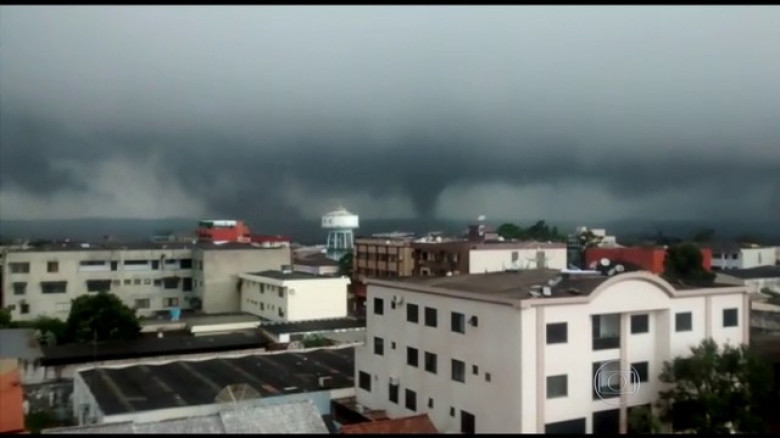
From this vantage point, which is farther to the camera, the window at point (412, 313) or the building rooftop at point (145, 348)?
the building rooftop at point (145, 348)

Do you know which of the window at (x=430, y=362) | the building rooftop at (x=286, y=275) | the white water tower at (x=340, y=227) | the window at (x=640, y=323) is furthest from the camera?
the white water tower at (x=340, y=227)

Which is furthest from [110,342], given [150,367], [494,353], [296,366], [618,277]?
[618,277]

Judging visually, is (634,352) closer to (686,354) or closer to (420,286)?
(686,354)

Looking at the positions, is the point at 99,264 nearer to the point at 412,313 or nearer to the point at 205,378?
the point at 205,378

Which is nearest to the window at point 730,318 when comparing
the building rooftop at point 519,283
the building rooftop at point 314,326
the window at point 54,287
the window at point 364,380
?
the building rooftop at point 519,283

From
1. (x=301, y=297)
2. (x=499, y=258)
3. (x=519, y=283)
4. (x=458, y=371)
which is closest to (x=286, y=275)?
(x=301, y=297)

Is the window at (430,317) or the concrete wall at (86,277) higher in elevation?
the window at (430,317)

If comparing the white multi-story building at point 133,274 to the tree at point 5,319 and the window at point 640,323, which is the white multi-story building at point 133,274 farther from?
the window at point 640,323
